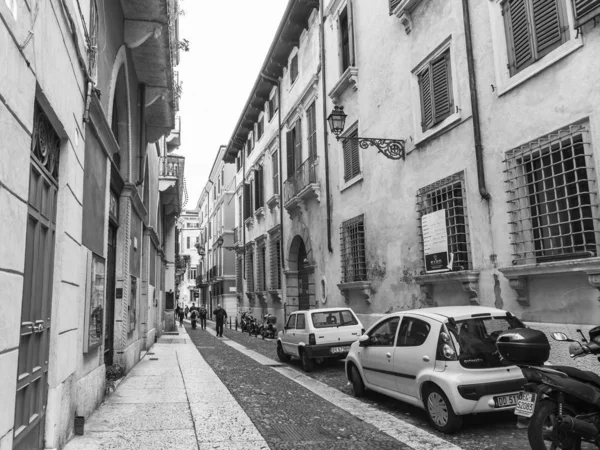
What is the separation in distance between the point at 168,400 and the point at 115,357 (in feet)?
7.52

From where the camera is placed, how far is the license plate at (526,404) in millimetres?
4508

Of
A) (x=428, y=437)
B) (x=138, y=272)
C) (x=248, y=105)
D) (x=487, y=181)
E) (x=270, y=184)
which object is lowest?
(x=428, y=437)

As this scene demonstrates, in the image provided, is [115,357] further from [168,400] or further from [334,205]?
[334,205]

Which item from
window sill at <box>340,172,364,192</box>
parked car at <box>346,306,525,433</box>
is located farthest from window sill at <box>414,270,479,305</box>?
window sill at <box>340,172,364,192</box>

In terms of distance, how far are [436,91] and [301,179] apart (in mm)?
8697

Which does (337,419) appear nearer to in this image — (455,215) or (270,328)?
(455,215)

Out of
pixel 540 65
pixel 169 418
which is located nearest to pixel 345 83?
pixel 540 65

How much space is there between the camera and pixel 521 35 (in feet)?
27.3

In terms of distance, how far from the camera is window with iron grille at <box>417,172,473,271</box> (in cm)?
947

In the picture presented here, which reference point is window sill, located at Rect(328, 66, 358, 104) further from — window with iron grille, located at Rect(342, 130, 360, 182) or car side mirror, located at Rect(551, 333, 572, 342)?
car side mirror, located at Rect(551, 333, 572, 342)

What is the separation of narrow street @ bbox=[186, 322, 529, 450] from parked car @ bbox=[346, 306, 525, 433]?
311mm

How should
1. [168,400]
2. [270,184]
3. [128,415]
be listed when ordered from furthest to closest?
[270,184], [168,400], [128,415]

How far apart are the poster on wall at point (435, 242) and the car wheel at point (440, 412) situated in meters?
3.91

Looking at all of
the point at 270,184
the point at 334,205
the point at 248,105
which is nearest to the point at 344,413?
the point at 334,205
